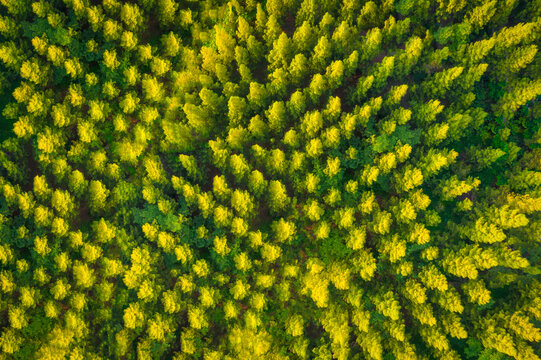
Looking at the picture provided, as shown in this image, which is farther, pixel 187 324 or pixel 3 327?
pixel 187 324

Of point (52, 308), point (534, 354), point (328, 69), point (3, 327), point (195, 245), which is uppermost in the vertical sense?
point (328, 69)

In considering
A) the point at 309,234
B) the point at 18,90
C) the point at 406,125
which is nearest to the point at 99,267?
the point at 18,90

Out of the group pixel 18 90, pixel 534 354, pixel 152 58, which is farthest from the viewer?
pixel 152 58

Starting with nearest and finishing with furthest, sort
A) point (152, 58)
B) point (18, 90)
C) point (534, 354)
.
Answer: point (534, 354) → point (18, 90) → point (152, 58)

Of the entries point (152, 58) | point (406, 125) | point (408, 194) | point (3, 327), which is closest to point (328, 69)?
point (406, 125)

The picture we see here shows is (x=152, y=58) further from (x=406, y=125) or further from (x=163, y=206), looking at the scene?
(x=406, y=125)

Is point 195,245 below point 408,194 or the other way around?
below
